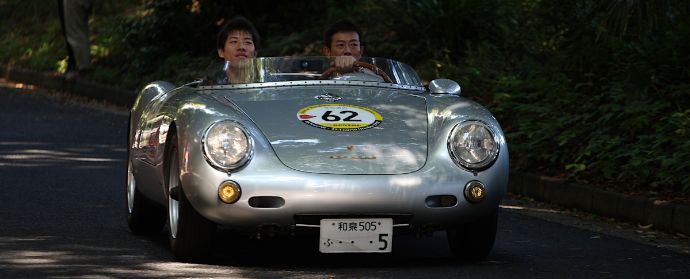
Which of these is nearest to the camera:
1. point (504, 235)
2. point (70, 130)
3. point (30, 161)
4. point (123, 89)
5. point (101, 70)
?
point (504, 235)

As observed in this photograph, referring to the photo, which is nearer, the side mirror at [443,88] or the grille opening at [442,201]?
the grille opening at [442,201]

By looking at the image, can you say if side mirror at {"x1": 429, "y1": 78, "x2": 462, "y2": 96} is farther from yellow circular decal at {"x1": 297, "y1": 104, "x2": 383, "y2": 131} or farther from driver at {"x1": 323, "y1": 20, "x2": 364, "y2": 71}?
driver at {"x1": 323, "y1": 20, "x2": 364, "y2": 71}

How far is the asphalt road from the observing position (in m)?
7.20

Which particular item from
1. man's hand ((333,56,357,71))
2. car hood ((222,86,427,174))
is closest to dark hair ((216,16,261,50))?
man's hand ((333,56,357,71))

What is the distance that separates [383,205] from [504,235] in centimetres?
206

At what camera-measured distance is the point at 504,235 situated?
352 inches

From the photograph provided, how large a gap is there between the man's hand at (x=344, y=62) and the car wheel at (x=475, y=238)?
132cm

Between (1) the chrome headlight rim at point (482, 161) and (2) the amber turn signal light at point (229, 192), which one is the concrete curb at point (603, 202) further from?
(2) the amber turn signal light at point (229, 192)

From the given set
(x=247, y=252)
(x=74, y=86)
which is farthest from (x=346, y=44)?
(x=74, y=86)

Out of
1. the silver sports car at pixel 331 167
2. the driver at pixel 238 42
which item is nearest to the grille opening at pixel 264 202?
the silver sports car at pixel 331 167

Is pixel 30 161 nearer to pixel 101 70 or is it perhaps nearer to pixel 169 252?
pixel 169 252

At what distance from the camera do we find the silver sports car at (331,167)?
7.04 meters

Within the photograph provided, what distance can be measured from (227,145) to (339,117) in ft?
2.06

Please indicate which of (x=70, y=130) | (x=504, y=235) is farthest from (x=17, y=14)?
(x=504, y=235)
